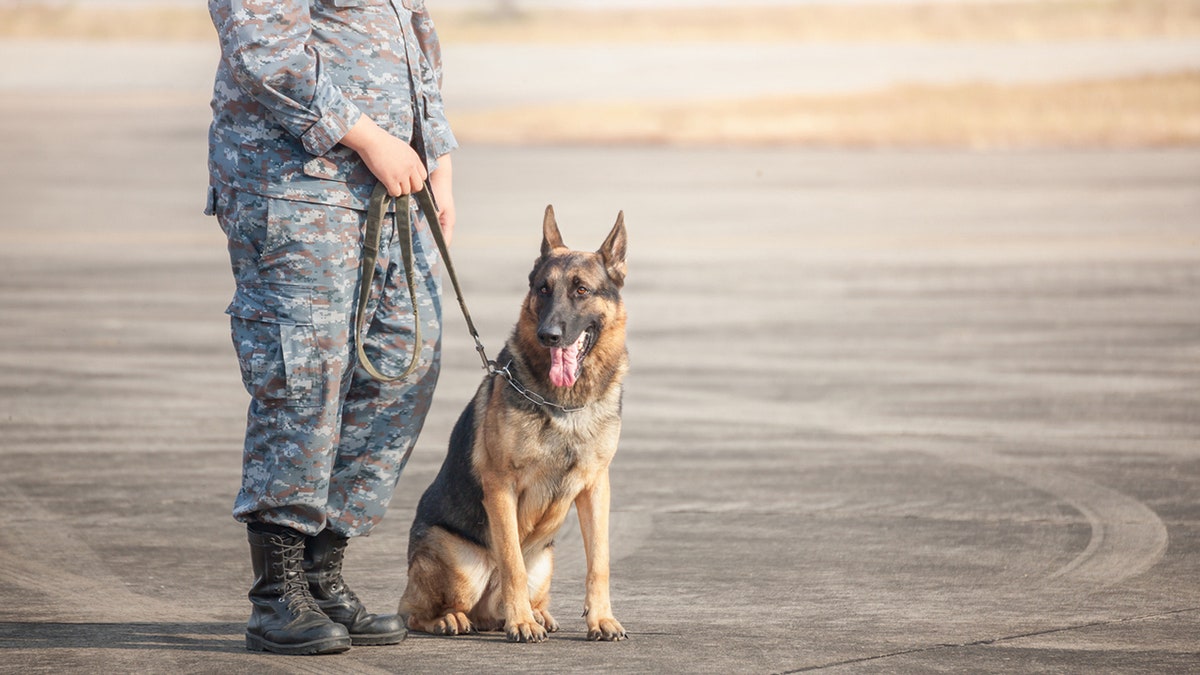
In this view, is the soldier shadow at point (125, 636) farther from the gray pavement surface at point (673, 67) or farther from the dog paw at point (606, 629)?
the gray pavement surface at point (673, 67)

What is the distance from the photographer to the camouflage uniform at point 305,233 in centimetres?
502

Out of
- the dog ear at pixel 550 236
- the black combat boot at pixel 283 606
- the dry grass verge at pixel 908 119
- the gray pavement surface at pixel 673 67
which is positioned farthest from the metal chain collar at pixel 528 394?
the gray pavement surface at pixel 673 67

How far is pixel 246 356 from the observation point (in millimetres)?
5109

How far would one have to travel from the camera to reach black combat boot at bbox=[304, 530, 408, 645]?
5.37 metres

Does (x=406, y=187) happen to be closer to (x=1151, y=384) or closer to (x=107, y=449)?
(x=107, y=449)

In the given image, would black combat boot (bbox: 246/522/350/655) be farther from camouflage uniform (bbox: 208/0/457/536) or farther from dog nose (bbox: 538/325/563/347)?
dog nose (bbox: 538/325/563/347)

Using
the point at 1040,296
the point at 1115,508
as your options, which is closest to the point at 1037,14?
the point at 1040,296

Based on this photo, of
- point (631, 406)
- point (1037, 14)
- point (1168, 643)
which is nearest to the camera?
point (1168, 643)

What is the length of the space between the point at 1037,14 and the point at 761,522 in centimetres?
8648

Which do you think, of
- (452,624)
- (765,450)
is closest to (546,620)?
(452,624)

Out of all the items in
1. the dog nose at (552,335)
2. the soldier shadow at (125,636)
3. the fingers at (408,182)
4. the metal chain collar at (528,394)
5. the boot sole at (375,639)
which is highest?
the fingers at (408,182)

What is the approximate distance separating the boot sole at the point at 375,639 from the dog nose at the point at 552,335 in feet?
3.37

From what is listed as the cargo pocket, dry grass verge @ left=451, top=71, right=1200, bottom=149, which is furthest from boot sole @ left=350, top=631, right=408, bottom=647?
dry grass verge @ left=451, top=71, right=1200, bottom=149

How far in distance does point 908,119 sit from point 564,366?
31.6 meters
